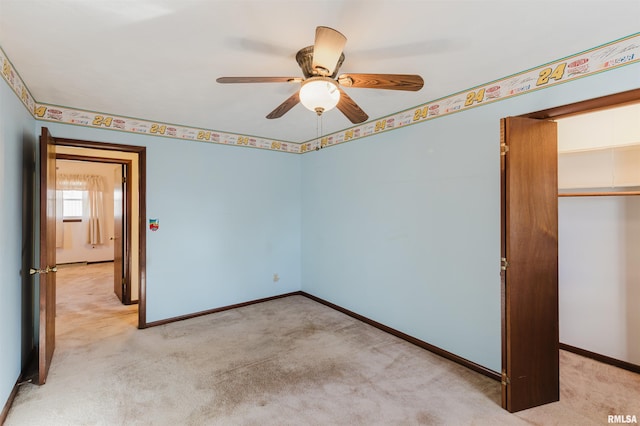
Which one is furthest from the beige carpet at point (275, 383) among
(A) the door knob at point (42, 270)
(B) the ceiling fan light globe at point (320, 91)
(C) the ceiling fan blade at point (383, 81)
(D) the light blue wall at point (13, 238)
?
(C) the ceiling fan blade at point (383, 81)

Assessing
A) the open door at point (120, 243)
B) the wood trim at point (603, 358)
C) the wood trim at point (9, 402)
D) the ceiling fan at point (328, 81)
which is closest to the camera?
the ceiling fan at point (328, 81)

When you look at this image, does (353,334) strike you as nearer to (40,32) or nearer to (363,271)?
(363,271)

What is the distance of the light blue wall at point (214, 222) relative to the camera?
3.73 metres

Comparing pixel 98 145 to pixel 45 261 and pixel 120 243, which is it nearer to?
pixel 45 261

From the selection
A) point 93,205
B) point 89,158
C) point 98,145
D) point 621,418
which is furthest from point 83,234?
point 621,418

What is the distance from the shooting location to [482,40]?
1906 millimetres

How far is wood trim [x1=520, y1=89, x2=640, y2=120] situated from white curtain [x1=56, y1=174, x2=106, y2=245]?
9131mm

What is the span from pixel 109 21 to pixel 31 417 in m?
2.65

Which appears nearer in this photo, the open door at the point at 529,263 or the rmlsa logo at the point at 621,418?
the rmlsa logo at the point at 621,418

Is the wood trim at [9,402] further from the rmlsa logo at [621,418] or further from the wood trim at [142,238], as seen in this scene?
the rmlsa logo at [621,418]

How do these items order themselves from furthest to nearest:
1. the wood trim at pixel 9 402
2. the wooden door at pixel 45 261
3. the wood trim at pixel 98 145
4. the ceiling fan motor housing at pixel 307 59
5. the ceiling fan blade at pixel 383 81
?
the wood trim at pixel 98 145 → the wooden door at pixel 45 261 → the wood trim at pixel 9 402 → the ceiling fan motor housing at pixel 307 59 → the ceiling fan blade at pixel 383 81

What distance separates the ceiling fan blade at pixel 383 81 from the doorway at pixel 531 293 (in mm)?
933

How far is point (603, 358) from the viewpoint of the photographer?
9.40 ft

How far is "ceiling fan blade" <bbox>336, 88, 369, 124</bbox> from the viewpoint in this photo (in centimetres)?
198
